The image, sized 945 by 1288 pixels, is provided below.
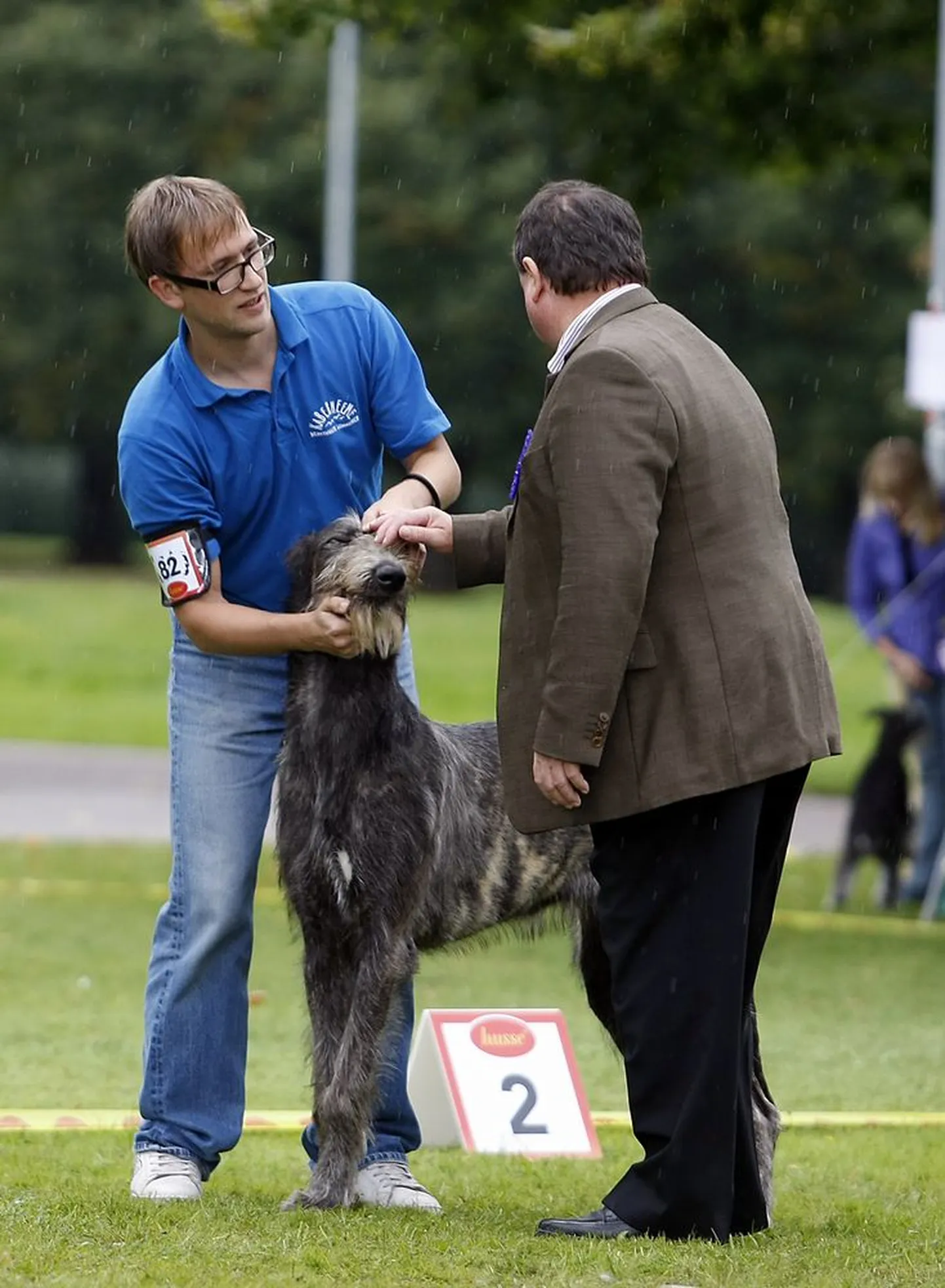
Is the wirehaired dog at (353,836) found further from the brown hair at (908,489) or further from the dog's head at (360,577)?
the brown hair at (908,489)

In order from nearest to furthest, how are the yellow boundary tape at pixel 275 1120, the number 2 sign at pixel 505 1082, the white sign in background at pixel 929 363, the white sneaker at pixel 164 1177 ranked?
1. the white sneaker at pixel 164 1177
2. the number 2 sign at pixel 505 1082
3. the yellow boundary tape at pixel 275 1120
4. the white sign in background at pixel 929 363

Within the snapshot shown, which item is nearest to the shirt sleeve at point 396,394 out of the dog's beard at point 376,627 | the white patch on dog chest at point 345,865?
the dog's beard at point 376,627

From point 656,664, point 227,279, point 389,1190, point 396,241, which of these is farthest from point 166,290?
point 396,241

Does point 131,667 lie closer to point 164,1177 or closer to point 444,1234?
point 164,1177

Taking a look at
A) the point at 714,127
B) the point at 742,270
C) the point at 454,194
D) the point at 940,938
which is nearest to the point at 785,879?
the point at 940,938

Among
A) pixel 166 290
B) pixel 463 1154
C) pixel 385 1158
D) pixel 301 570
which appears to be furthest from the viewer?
pixel 463 1154

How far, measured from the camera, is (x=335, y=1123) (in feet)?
17.1

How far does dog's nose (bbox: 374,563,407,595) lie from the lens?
5.10 metres

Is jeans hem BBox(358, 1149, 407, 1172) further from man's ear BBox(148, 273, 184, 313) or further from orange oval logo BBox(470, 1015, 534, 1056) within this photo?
man's ear BBox(148, 273, 184, 313)

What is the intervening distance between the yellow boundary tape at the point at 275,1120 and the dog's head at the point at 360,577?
74.0 inches

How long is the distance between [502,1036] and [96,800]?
32.8 ft

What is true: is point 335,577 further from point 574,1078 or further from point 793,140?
point 793,140

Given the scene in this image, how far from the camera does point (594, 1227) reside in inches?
195

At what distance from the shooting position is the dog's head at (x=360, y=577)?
5117mm
